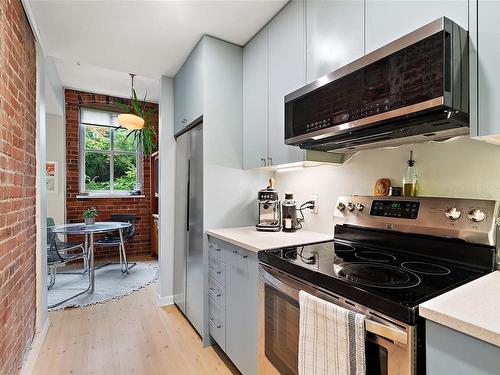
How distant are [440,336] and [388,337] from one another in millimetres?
135

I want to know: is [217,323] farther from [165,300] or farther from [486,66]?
[486,66]

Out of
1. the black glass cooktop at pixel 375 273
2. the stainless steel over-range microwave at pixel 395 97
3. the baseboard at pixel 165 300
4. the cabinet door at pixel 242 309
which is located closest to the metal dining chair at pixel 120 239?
the baseboard at pixel 165 300

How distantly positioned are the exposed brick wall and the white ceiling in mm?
2131

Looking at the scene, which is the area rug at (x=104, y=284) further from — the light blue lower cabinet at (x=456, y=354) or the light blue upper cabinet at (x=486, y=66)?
the light blue upper cabinet at (x=486, y=66)

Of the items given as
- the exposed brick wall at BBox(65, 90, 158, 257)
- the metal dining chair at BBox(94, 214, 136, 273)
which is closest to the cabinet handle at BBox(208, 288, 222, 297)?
the metal dining chair at BBox(94, 214, 136, 273)

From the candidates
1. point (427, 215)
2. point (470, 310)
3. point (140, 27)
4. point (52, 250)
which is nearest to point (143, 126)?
point (52, 250)

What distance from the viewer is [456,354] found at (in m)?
0.70

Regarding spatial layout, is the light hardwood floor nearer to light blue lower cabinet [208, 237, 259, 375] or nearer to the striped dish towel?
light blue lower cabinet [208, 237, 259, 375]

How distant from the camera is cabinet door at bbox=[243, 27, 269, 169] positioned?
200 cm

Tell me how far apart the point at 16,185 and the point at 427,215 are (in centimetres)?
225

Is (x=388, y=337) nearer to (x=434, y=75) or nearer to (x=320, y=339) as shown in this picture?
(x=320, y=339)

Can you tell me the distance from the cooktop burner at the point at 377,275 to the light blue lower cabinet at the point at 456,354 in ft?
0.59

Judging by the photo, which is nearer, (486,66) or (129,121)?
(486,66)

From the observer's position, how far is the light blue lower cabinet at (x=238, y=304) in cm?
155
